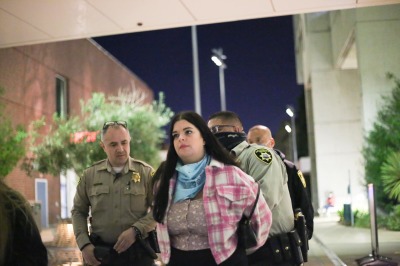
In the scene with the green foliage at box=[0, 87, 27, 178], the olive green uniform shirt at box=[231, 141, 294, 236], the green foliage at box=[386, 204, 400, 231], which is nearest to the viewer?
the olive green uniform shirt at box=[231, 141, 294, 236]

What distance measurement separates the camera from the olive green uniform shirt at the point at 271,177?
351cm

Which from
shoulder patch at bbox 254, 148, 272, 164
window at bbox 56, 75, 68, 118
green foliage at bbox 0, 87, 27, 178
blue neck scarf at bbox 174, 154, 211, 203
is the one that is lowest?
blue neck scarf at bbox 174, 154, 211, 203

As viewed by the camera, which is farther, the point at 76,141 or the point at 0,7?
the point at 76,141

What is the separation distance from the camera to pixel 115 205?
3.96 meters

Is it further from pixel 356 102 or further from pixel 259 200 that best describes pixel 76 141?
pixel 259 200

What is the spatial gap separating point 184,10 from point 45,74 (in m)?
19.7

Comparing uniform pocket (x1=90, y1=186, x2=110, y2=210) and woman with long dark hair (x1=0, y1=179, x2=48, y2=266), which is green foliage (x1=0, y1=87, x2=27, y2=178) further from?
woman with long dark hair (x1=0, y1=179, x2=48, y2=266)

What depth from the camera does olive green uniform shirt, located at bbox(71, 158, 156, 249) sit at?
12.9ft

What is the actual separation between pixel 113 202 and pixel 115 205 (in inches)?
0.9

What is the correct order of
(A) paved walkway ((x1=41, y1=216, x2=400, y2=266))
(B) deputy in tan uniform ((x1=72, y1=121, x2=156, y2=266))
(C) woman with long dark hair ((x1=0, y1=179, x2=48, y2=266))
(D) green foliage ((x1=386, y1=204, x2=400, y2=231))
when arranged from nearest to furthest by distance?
(C) woman with long dark hair ((x1=0, y1=179, x2=48, y2=266)) → (B) deputy in tan uniform ((x1=72, y1=121, x2=156, y2=266)) → (A) paved walkway ((x1=41, y1=216, x2=400, y2=266)) → (D) green foliage ((x1=386, y1=204, x2=400, y2=231))

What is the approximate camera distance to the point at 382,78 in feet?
62.6

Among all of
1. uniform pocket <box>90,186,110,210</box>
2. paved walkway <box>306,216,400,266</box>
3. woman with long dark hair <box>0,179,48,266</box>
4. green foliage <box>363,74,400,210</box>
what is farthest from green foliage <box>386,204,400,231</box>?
woman with long dark hair <box>0,179,48,266</box>

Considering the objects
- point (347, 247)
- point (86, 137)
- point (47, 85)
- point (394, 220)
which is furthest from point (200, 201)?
point (47, 85)

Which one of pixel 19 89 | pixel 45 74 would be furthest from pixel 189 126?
pixel 45 74
